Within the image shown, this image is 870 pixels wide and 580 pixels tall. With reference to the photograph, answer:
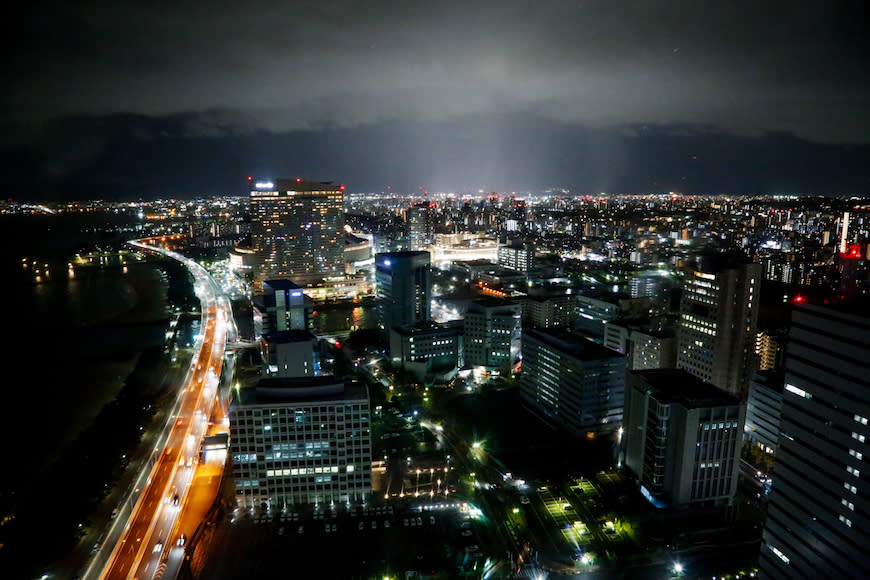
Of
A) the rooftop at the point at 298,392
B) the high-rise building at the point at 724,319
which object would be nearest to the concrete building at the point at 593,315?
the high-rise building at the point at 724,319

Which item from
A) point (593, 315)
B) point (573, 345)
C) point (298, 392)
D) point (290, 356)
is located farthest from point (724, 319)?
point (290, 356)

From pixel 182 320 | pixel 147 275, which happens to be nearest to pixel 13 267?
pixel 147 275

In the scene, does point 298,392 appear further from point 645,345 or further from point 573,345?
point 645,345

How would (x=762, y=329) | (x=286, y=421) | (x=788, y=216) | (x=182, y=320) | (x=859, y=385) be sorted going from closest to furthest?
(x=859, y=385) → (x=286, y=421) → (x=762, y=329) → (x=182, y=320) → (x=788, y=216)

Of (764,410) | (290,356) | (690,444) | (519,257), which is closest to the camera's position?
(690,444)

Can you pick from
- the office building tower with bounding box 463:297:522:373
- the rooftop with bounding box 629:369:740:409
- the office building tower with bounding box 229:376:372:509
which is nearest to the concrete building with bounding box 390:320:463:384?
the office building tower with bounding box 463:297:522:373

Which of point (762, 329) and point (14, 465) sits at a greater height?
point (762, 329)

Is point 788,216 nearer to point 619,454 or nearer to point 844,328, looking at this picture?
point 619,454
